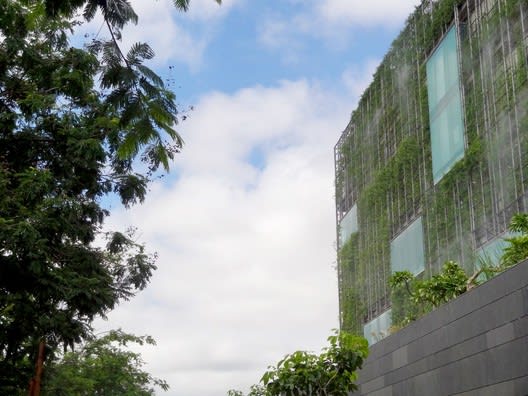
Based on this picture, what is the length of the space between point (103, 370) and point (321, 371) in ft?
79.1

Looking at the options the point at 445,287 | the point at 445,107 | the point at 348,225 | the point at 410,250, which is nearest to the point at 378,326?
the point at 410,250

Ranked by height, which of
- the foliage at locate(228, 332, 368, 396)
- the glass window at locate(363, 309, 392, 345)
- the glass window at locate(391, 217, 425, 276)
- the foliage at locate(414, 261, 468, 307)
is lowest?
the foliage at locate(228, 332, 368, 396)

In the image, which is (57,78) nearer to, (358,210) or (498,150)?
(498,150)

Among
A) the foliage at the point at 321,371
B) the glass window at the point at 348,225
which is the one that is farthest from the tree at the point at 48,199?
the glass window at the point at 348,225

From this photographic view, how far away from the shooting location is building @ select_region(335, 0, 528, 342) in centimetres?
1980

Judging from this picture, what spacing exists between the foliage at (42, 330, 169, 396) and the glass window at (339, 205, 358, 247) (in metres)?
8.94

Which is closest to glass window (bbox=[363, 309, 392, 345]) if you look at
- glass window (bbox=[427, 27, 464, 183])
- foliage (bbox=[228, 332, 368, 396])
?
glass window (bbox=[427, 27, 464, 183])

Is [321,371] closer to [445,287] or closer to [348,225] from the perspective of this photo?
[445,287]

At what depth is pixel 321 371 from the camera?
12492 millimetres

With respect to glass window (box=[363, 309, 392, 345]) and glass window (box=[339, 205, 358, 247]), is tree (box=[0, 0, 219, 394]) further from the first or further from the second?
glass window (box=[339, 205, 358, 247])

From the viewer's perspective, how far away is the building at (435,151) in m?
19.8

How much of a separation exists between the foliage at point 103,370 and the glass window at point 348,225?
29.3 ft

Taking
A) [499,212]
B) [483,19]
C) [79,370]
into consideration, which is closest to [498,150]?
[499,212]

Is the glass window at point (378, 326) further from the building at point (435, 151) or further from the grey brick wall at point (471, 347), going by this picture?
the grey brick wall at point (471, 347)
